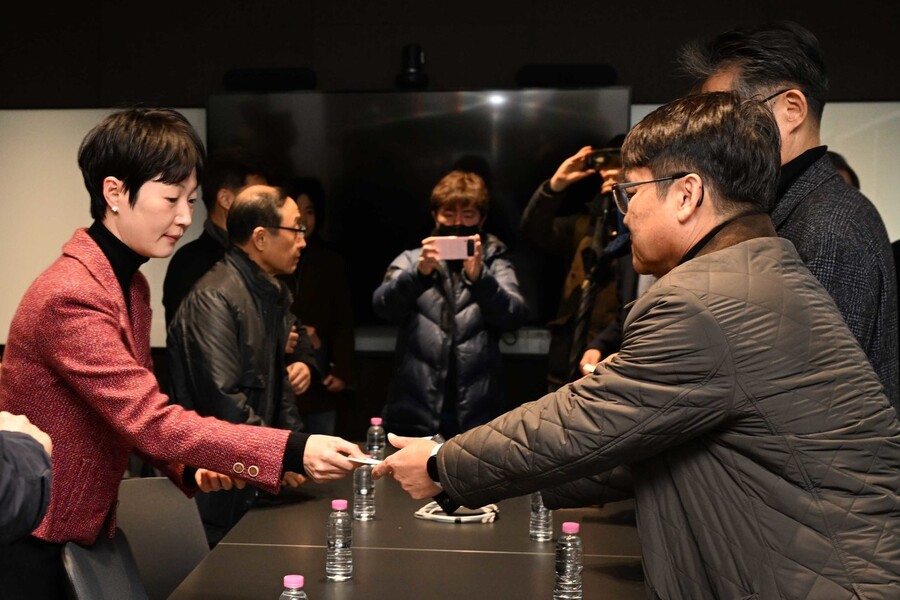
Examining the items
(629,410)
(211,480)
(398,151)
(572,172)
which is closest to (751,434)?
(629,410)

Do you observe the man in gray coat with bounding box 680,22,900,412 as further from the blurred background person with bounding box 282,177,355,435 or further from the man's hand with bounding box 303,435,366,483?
the blurred background person with bounding box 282,177,355,435

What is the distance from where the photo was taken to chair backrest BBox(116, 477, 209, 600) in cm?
279

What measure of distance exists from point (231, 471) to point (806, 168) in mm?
1398

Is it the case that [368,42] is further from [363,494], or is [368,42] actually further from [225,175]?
[363,494]

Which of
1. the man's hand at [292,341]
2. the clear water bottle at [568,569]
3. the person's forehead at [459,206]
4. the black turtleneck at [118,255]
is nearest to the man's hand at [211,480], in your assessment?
the black turtleneck at [118,255]

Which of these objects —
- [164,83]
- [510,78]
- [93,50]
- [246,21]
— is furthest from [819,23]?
[93,50]

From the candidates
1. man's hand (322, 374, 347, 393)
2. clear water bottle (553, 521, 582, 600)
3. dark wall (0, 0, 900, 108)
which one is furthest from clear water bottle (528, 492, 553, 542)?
dark wall (0, 0, 900, 108)

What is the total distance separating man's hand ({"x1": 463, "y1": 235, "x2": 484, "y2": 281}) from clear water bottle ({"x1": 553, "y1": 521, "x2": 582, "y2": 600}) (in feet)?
7.16

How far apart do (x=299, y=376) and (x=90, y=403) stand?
1808 mm

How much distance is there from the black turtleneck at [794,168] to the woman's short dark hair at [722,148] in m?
0.42

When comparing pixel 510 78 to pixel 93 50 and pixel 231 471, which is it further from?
pixel 231 471

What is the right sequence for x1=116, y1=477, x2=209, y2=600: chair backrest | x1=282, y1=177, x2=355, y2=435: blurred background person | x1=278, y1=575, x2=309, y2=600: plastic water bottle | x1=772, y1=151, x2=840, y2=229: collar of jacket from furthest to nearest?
x1=282, y1=177, x2=355, y2=435: blurred background person → x1=116, y1=477, x2=209, y2=600: chair backrest → x1=772, y1=151, x2=840, y2=229: collar of jacket → x1=278, y1=575, x2=309, y2=600: plastic water bottle

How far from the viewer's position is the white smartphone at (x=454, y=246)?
168 inches

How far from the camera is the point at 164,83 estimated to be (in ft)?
19.6
